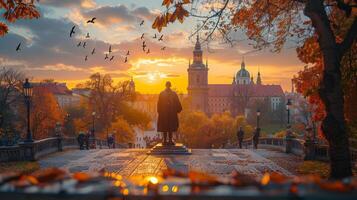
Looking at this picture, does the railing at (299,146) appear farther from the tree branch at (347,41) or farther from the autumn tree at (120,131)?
the autumn tree at (120,131)

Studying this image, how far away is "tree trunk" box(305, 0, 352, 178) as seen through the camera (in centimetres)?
1030

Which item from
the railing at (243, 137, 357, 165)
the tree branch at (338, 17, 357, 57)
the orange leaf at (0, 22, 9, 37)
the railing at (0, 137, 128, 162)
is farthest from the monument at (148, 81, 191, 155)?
the tree branch at (338, 17, 357, 57)

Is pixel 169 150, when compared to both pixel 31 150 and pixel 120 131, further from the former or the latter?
pixel 120 131

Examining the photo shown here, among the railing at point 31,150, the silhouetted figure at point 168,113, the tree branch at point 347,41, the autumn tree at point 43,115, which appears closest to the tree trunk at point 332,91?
the tree branch at point 347,41

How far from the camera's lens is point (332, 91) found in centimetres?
1037

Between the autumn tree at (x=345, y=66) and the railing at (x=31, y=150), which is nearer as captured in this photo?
the autumn tree at (x=345, y=66)

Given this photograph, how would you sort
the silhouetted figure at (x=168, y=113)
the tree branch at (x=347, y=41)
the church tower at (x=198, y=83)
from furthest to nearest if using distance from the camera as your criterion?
the church tower at (x=198, y=83) < the silhouetted figure at (x=168, y=113) < the tree branch at (x=347, y=41)

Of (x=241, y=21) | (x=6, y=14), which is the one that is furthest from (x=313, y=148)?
(x=6, y=14)

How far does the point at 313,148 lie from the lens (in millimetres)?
22406

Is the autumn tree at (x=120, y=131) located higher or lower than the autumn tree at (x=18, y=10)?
lower

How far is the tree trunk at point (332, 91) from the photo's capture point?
1030 centimetres

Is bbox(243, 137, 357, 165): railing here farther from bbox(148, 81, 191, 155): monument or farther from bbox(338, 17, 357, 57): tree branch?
bbox(338, 17, 357, 57): tree branch

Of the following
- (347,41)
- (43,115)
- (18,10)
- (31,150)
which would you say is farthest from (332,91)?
(43,115)

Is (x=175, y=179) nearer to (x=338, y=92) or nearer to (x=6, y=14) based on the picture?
(x=338, y=92)
